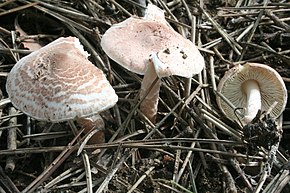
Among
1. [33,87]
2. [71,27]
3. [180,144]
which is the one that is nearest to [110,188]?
[180,144]

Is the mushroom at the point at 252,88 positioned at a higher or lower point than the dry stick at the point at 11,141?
higher

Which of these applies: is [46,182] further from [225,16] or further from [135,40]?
[225,16]

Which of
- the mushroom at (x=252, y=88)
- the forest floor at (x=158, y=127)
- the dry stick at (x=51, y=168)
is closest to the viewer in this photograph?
the dry stick at (x=51, y=168)

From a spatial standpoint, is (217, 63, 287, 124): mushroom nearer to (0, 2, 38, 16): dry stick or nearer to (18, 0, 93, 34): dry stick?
(18, 0, 93, 34): dry stick

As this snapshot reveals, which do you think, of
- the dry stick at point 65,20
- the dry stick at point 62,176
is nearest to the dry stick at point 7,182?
the dry stick at point 62,176

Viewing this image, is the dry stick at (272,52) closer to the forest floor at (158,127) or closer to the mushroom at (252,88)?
the forest floor at (158,127)

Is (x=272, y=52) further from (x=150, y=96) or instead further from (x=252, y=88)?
(x=150, y=96)
